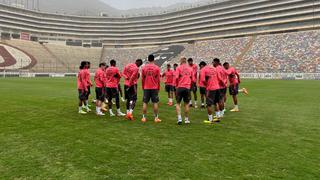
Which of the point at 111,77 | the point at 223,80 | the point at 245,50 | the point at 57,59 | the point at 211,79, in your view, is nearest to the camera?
the point at 211,79

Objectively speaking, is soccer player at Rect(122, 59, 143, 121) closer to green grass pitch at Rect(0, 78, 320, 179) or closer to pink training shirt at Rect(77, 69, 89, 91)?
green grass pitch at Rect(0, 78, 320, 179)

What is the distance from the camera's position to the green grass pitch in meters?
5.11

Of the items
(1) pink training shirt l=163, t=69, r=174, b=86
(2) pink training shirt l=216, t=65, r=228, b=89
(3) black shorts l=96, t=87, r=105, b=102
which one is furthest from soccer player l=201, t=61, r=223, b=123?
(1) pink training shirt l=163, t=69, r=174, b=86

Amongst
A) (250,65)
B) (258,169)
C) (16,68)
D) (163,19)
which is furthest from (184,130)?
(163,19)

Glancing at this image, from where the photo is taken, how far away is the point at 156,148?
21.6 ft

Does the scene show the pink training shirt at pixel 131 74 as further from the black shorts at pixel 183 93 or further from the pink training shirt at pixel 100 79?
the black shorts at pixel 183 93

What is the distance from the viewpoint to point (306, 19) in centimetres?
8006

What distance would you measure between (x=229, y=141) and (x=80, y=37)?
416 feet

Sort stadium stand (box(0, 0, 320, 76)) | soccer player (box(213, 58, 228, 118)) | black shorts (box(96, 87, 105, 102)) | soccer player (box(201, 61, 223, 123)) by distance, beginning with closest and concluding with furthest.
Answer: soccer player (box(201, 61, 223, 123))
soccer player (box(213, 58, 228, 118))
black shorts (box(96, 87, 105, 102))
stadium stand (box(0, 0, 320, 76))

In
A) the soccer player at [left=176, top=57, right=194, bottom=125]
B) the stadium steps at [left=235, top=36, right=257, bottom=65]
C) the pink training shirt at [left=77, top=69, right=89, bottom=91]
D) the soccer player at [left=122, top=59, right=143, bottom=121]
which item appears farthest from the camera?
the stadium steps at [left=235, top=36, right=257, bottom=65]

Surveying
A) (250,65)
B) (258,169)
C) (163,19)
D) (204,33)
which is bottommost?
(258,169)

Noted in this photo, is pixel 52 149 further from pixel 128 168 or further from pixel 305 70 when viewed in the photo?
pixel 305 70

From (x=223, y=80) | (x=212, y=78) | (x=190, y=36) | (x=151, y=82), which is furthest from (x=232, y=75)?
(x=190, y=36)

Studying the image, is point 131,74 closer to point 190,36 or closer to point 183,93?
point 183,93
